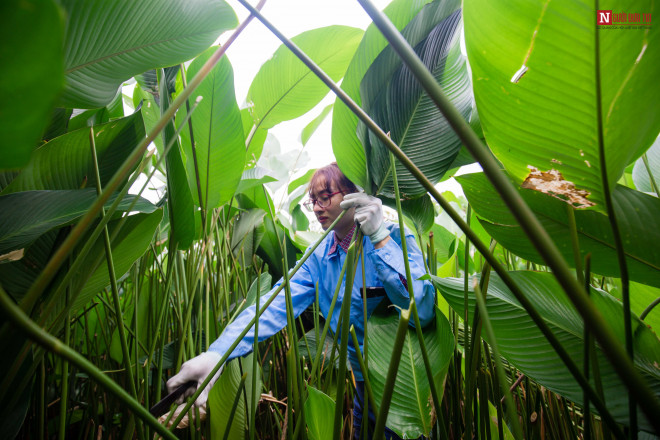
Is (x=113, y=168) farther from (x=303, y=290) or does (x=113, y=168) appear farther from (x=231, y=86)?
(x=303, y=290)

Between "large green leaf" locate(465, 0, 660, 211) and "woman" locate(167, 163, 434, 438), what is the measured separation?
0.18 metres

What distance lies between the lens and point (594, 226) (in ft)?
0.89

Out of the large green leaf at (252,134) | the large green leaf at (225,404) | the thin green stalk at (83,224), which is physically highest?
the large green leaf at (252,134)

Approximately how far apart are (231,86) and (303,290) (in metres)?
0.63

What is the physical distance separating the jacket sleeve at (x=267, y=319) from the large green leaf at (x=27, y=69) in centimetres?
30

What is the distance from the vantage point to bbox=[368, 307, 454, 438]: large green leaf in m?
0.39

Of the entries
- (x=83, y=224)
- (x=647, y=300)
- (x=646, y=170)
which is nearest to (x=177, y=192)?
Answer: (x=83, y=224)

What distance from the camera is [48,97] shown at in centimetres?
10

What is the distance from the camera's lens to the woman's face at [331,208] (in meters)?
0.92

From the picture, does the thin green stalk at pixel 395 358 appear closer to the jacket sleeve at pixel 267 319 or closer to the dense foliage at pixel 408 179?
the dense foliage at pixel 408 179

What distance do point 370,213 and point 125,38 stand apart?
0.44m

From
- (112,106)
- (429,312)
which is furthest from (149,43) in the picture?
(429,312)

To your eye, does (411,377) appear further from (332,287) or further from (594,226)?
(332,287)

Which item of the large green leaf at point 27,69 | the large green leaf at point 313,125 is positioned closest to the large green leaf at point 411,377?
the large green leaf at point 27,69
